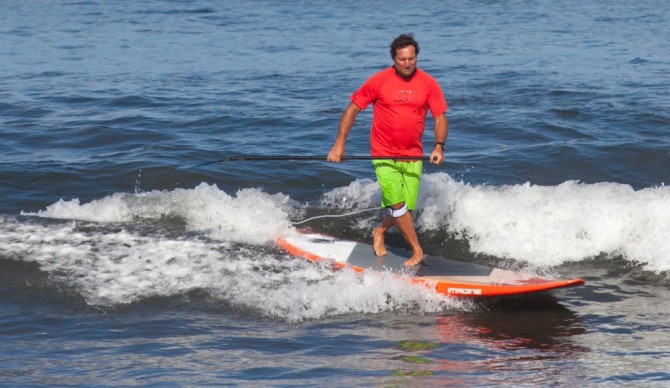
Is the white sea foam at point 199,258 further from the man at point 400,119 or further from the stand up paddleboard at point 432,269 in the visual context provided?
the man at point 400,119

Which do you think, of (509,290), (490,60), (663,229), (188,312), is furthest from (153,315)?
(490,60)

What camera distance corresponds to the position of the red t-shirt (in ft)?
26.2

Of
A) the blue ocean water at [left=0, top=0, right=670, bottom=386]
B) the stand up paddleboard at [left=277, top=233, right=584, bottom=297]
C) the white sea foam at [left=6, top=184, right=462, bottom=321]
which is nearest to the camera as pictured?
the blue ocean water at [left=0, top=0, right=670, bottom=386]

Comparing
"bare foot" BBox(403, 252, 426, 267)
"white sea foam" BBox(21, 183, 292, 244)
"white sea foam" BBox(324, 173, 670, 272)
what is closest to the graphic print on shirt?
"bare foot" BBox(403, 252, 426, 267)

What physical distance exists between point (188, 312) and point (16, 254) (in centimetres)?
227

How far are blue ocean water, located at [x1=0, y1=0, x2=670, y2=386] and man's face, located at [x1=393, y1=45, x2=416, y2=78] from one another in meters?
1.69

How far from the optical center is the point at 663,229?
31.9 ft

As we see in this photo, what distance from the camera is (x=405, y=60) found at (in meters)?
7.77

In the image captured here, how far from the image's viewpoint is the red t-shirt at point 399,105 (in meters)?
7.98

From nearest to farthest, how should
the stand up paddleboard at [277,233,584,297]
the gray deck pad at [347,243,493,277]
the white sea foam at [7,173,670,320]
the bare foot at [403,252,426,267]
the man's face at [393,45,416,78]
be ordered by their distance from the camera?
the man's face at [393,45,416,78] → the stand up paddleboard at [277,233,584,297] → the white sea foam at [7,173,670,320] → the gray deck pad at [347,243,493,277] → the bare foot at [403,252,426,267]

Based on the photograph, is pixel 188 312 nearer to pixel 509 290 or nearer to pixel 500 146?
pixel 509 290

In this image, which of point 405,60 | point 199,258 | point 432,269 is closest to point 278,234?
point 199,258

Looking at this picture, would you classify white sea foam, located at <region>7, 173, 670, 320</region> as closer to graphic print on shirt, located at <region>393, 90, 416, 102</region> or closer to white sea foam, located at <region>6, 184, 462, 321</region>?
white sea foam, located at <region>6, 184, 462, 321</region>

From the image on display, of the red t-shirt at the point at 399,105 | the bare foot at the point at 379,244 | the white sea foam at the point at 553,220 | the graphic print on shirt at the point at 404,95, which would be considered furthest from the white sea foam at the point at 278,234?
the graphic print on shirt at the point at 404,95
